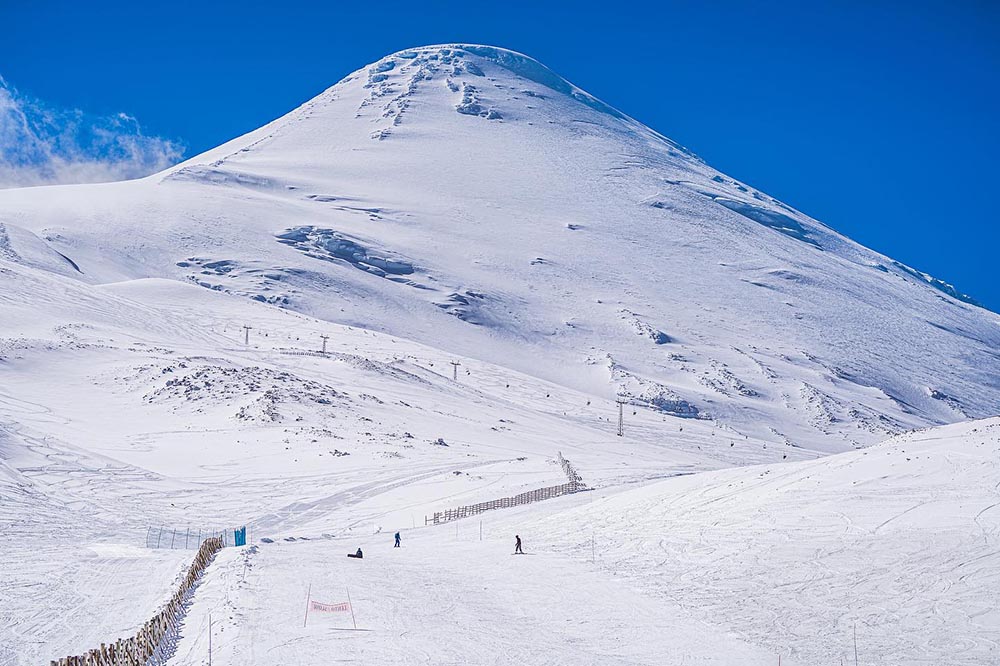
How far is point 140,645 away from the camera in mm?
18453

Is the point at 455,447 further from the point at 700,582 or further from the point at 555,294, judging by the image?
the point at 555,294

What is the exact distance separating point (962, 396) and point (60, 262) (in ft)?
438

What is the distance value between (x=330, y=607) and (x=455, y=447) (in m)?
41.6

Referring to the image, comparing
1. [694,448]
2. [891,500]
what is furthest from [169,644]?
[694,448]

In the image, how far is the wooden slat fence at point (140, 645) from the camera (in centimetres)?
1702

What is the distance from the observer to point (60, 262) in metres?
114

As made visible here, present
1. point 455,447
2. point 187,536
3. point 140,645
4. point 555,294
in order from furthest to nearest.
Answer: point 555,294 → point 455,447 → point 187,536 → point 140,645

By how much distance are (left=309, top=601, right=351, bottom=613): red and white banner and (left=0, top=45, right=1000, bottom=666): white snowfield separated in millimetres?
456

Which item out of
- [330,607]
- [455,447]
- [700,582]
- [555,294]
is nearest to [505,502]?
[700,582]

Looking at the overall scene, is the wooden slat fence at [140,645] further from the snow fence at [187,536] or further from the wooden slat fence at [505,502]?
the wooden slat fence at [505,502]

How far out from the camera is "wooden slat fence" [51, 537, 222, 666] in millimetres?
17016

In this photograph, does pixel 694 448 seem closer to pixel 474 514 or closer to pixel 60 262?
pixel 474 514

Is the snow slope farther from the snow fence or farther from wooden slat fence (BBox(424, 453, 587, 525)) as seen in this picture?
wooden slat fence (BBox(424, 453, 587, 525))

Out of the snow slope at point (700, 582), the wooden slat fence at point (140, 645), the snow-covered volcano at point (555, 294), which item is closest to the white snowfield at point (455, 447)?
the snow slope at point (700, 582)
